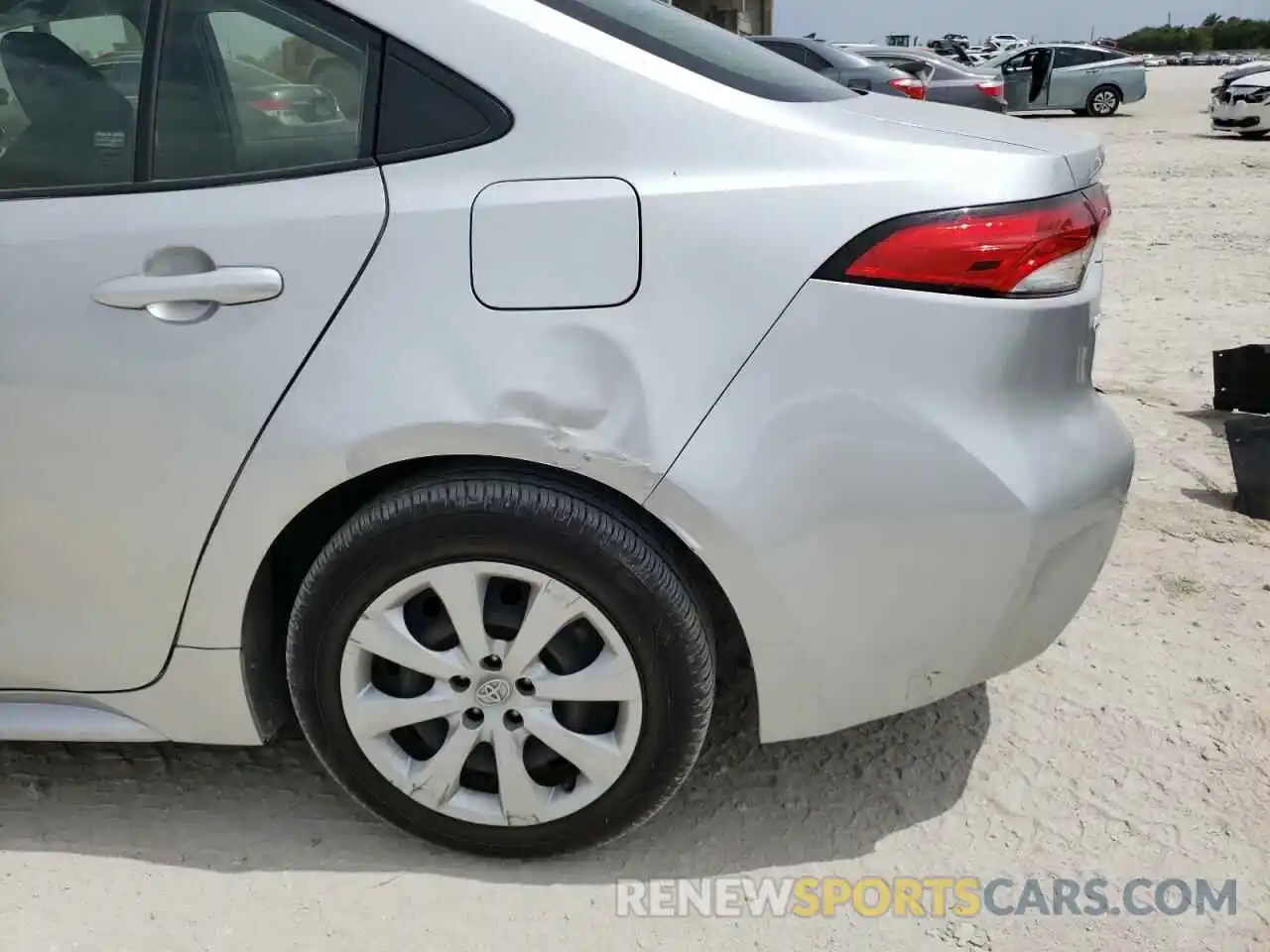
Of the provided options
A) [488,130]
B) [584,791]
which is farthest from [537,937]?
[488,130]

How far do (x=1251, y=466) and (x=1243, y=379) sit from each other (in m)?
0.92

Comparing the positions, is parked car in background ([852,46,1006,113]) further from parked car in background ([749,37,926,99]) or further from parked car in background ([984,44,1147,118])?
parked car in background ([984,44,1147,118])

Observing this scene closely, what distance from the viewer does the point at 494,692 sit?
7.00 ft

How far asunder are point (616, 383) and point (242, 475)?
2.24ft

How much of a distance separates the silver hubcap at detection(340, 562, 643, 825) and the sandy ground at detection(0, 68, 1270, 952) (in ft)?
0.71

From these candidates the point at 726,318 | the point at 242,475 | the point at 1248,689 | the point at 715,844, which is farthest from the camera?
the point at 1248,689

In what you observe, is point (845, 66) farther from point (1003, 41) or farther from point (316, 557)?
point (1003, 41)

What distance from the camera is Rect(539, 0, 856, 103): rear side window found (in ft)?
6.69

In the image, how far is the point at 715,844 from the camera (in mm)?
2379

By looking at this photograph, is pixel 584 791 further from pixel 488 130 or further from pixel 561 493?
pixel 488 130

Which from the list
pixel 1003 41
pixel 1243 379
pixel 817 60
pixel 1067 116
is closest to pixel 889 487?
pixel 1243 379

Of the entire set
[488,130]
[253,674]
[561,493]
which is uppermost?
[488,130]

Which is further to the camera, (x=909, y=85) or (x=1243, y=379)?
(x=909, y=85)

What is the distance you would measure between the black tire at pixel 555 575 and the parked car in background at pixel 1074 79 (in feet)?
72.9
